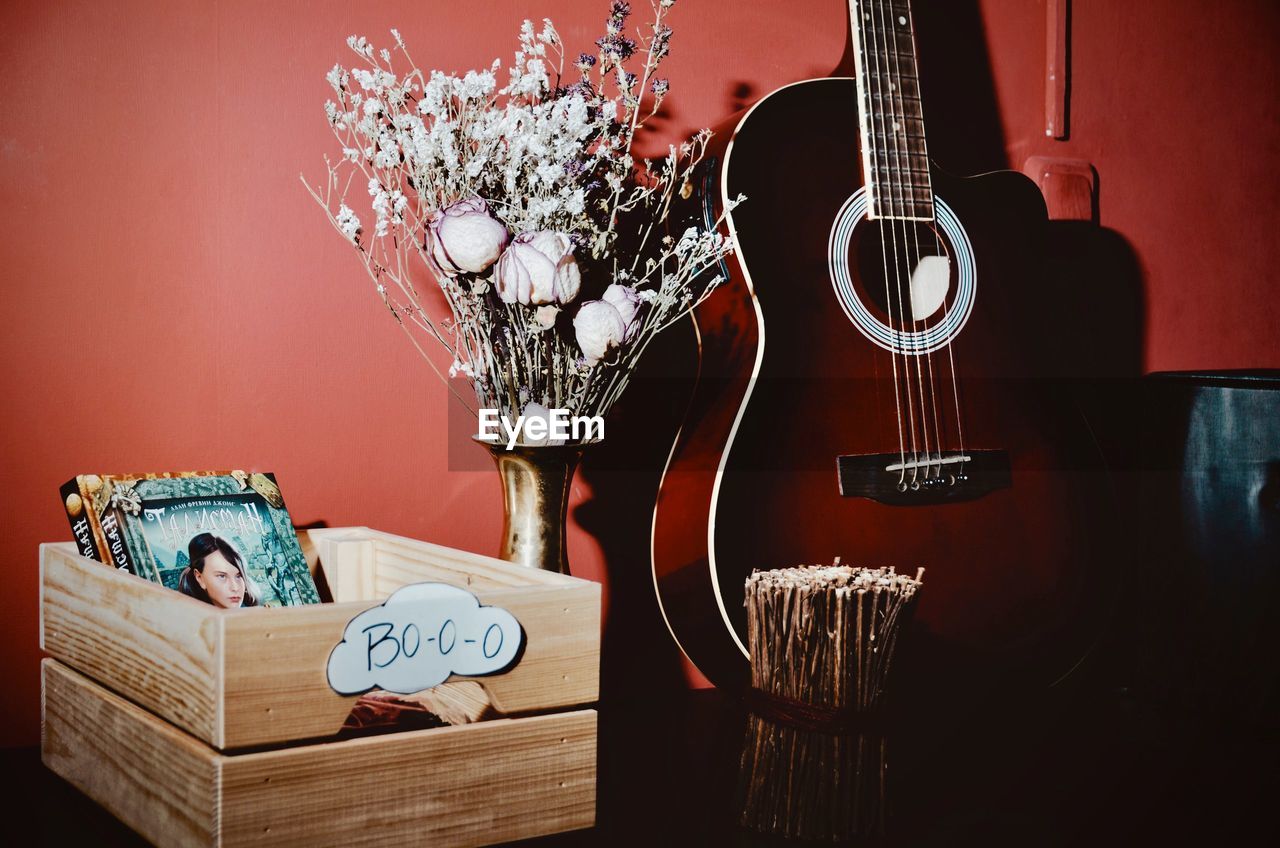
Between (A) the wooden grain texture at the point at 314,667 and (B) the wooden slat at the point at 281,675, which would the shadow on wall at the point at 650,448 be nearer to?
(A) the wooden grain texture at the point at 314,667

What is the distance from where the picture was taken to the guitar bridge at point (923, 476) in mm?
1250

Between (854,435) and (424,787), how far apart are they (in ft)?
2.14

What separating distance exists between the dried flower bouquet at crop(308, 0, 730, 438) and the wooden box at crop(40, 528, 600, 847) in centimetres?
24

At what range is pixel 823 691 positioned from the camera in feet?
3.15

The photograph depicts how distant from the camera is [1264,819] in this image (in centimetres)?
113

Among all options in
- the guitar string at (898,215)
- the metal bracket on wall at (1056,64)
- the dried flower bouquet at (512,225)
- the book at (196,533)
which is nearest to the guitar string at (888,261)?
the guitar string at (898,215)

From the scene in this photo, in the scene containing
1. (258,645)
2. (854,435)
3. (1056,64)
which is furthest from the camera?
(1056,64)

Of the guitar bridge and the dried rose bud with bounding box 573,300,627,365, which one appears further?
the guitar bridge

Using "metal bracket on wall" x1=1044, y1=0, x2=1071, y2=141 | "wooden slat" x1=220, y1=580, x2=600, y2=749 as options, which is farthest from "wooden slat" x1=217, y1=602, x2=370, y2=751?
"metal bracket on wall" x1=1044, y1=0, x2=1071, y2=141

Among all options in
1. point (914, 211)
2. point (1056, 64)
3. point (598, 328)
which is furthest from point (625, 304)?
point (1056, 64)

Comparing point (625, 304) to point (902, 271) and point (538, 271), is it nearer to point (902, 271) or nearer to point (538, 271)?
point (538, 271)

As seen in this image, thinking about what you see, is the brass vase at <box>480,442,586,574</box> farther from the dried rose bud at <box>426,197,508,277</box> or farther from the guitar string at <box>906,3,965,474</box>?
the guitar string at <box>906,3,965,474</box>

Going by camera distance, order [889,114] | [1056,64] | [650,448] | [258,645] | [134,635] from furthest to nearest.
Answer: [1056,64] → [650,448] → [889,114] → [134,635] → [258,645]

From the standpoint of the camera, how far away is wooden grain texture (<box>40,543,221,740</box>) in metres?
0.80
